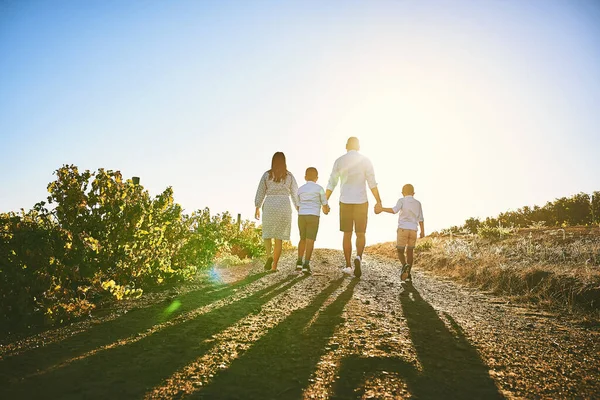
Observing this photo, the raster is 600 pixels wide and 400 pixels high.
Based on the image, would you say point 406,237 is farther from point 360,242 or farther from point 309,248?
point 309,248

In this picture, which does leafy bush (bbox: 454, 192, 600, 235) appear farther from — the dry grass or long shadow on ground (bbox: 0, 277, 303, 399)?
long shadow on ground (bbox: 0, 277, 303, 399)

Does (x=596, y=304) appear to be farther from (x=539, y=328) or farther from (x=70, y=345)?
(x=70, y=345)

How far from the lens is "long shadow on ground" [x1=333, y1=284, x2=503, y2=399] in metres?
2.06

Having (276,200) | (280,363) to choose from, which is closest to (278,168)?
(276,200)

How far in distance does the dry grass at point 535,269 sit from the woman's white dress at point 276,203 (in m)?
3.63

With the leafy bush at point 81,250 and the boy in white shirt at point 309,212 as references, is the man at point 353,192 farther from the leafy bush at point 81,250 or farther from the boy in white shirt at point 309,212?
the leafy bush at point 81,250

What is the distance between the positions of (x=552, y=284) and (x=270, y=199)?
201 inches

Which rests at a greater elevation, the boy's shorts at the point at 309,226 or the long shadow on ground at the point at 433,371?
the boy's shorts at the point at 309,226

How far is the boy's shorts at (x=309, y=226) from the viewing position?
7.20 meters

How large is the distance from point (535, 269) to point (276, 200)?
479 cm

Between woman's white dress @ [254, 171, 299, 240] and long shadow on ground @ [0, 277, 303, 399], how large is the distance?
431cm

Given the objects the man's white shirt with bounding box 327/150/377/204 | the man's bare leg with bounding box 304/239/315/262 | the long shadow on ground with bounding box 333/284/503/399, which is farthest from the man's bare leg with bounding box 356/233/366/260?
the long shadow on ground with bounding box 333/284/503/399

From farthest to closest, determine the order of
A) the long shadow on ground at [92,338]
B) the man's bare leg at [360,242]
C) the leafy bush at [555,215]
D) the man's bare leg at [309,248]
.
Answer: the leafy bush at [555,215]
the man's bare leg at [309,248]
the man's bare leg at [360,242]
the long shadow on ground at [92,338]

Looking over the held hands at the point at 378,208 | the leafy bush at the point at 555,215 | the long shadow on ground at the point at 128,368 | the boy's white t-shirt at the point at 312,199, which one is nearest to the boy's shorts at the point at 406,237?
the held hands at the point at 378,208
